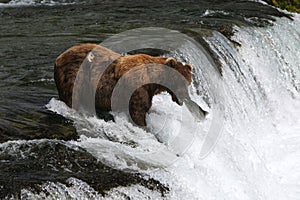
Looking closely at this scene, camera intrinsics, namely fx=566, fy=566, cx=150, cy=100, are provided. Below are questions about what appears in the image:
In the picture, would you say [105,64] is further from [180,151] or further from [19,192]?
[19,192]

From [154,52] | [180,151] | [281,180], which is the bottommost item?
[281,180]

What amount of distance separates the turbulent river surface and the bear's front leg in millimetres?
94

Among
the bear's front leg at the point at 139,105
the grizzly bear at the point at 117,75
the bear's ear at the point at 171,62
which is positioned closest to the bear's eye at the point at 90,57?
the grizzly bear at the point at 117,75

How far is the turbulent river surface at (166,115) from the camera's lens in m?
4.43

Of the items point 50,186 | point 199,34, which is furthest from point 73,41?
point 50,186

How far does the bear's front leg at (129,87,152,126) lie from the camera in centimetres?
514

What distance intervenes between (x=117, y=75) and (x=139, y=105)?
344 millimetres

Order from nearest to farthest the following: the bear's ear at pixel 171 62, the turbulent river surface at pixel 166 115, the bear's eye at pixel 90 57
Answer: the turbulent river surface at pixel 166 115
the bear's ear at pixel 171 62
the bear's eye at pixel 90 57

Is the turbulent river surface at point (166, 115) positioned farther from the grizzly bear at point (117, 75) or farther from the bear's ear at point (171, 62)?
the bear's ear at point (171, 62)

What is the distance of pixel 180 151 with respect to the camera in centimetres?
537

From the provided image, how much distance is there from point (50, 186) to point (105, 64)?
165 cm

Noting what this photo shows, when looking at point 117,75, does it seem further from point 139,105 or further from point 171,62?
point 171,62

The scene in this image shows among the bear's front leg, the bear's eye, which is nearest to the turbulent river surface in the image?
the bear's front leg

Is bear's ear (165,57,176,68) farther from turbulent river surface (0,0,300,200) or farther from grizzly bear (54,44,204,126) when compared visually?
turbulent river surface (0,0,300,200)
